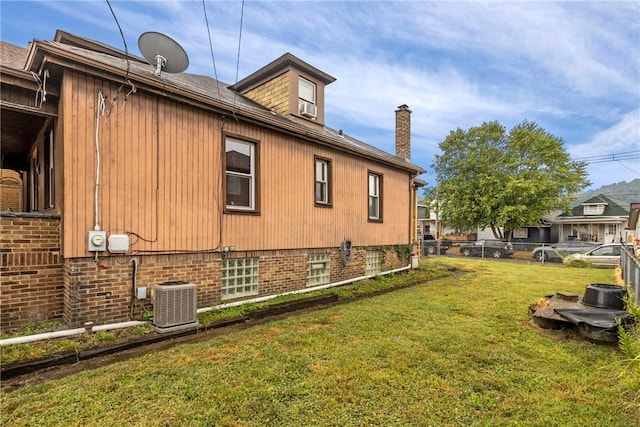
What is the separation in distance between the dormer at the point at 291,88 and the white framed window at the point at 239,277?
4.82m

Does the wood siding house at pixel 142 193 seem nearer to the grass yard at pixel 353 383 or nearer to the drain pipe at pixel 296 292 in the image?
the drain pipe at pixel 296 292

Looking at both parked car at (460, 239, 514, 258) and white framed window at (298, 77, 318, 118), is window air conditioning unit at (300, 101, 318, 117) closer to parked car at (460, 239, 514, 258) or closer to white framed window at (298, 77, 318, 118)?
white framed window at (298, 77, 318, 118)

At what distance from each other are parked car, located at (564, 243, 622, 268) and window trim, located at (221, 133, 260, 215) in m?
17.1

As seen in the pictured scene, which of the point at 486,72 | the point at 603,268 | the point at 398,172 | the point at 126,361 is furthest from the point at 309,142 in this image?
the point at 603,268

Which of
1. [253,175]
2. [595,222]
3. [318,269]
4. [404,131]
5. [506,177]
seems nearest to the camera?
[253,175]

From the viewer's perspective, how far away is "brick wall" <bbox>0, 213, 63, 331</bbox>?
4.45 m

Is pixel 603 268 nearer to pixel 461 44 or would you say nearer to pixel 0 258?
pixel 461 44

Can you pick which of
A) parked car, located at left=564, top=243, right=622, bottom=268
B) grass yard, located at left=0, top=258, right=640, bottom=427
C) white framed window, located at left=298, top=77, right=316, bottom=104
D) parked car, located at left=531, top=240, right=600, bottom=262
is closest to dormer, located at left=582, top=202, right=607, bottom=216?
parked car, located at left=531, top=240, right=600, bottom=262

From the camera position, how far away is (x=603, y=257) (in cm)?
1560

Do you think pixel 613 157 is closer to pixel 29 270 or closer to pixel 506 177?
pixel 506 177

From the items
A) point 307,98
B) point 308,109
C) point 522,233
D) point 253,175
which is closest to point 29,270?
point 253,175

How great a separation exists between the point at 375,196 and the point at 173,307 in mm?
7565

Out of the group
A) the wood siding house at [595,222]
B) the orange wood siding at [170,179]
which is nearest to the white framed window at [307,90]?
the orange wood siding at [170,179]

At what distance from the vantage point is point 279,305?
6.59 m
